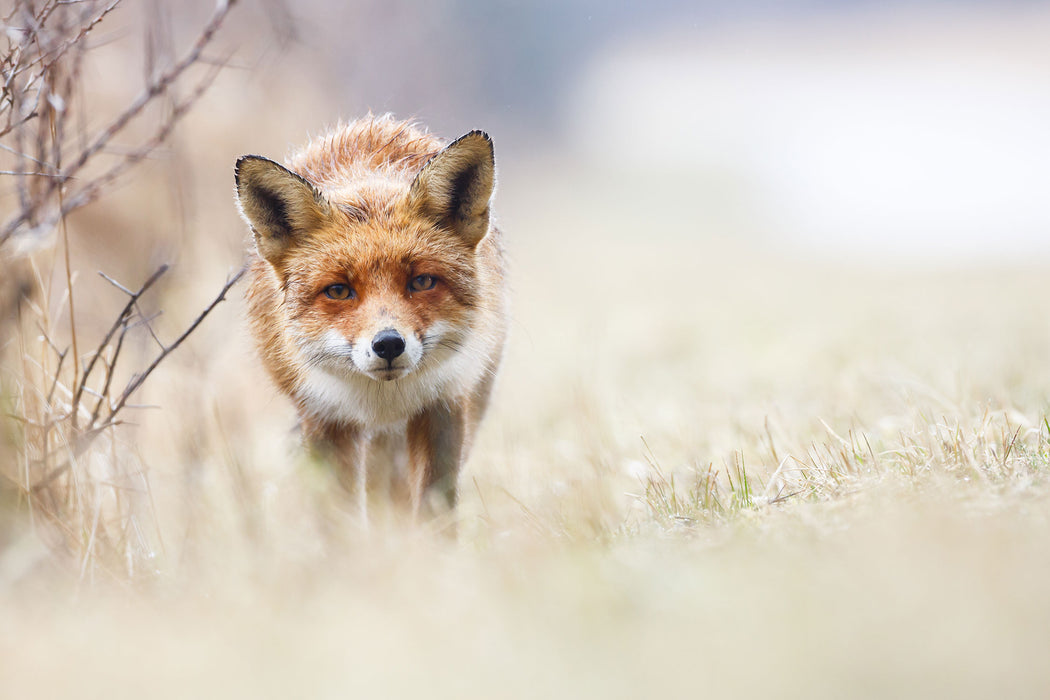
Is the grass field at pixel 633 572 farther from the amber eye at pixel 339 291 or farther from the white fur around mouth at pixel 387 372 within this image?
the amber eye at pixel 339 291

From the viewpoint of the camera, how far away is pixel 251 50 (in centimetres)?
1084

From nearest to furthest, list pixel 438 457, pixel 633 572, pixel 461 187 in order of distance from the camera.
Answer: pixel 633 572 → pixel 461 187 → pixel 438 457

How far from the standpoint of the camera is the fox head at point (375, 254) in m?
3.79

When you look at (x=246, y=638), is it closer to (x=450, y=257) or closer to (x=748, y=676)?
(x=748, y=676)

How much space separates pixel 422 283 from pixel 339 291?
363 millimetres

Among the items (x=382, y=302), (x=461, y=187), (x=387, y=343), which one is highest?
(x=461, y=187)

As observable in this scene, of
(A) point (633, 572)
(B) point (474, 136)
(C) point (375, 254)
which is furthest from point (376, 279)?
(A) point (633, 572)

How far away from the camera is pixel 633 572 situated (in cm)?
256

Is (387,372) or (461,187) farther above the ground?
(461,187)

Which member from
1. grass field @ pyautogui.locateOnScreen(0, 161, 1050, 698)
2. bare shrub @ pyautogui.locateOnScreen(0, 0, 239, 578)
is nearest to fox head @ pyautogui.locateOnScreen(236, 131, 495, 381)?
bare shrub @ pyautogui.locateOnScreen(0, 0, 239, 578)

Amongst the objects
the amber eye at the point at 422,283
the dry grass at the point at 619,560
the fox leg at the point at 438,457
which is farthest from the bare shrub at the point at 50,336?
the fox leg at the point at 438,457

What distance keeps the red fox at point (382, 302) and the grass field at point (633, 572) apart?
14.6 inches

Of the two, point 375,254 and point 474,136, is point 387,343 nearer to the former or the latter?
point 375,254

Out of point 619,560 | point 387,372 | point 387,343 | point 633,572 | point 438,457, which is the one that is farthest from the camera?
point 438,457
